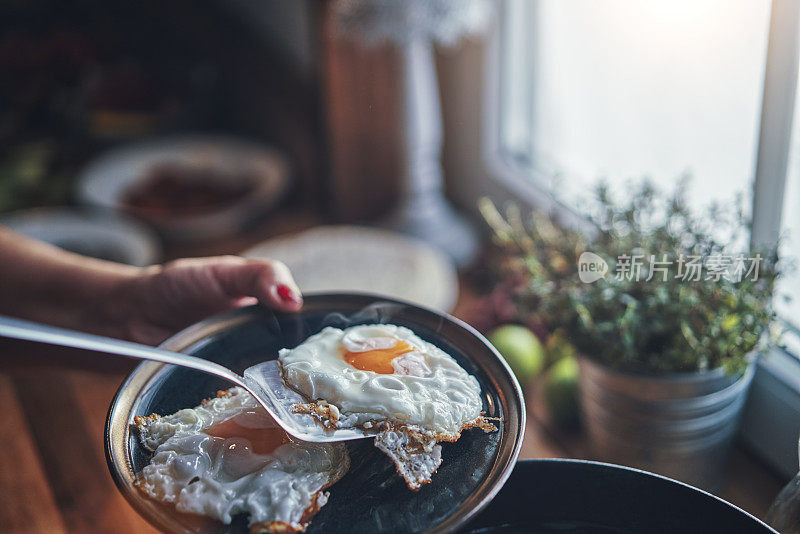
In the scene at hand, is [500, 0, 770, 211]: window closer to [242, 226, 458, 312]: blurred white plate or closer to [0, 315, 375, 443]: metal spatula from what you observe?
[242, 226, 458, 312]: blurred white plate

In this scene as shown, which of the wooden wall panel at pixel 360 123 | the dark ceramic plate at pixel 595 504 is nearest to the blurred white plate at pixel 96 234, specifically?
the wooden wall panel at pixel 360 123

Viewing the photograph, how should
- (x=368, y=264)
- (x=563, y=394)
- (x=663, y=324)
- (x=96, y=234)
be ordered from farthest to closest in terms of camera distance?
(x=96, y=234), (x=368, y=264), (x=563, y=394), (x=663, y=324)

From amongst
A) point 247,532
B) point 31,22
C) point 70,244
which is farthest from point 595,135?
point 31,22

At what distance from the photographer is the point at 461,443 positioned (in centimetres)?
57

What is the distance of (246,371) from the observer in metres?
0.62

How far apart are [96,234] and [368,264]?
561 millimetres

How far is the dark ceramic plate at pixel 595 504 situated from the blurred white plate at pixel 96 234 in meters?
0.93

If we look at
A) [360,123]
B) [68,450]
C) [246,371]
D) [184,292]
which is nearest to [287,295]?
[246,371]

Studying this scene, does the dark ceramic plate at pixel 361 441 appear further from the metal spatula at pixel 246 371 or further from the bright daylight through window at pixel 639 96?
the bright daylight through window at pixel 639 96

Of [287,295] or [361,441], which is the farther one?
[287,295]

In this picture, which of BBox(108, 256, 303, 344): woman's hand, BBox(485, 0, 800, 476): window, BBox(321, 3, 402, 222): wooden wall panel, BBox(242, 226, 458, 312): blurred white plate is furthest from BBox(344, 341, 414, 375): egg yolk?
BBox(321, 3, 402, 222): wooden wall panel

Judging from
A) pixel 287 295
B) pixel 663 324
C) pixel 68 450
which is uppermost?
pixel 287 295

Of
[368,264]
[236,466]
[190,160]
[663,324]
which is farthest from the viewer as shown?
[190,160]

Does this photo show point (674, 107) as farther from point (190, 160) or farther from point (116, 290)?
point (190, 160)
